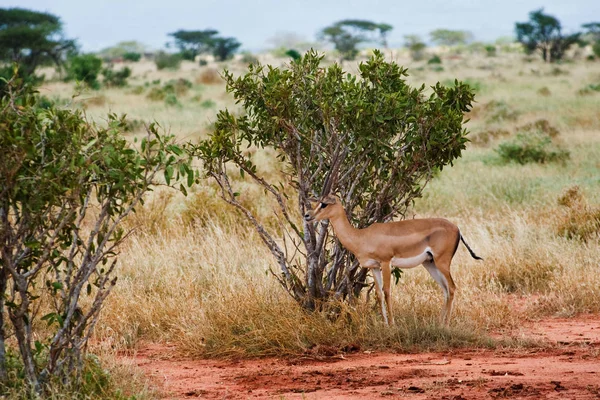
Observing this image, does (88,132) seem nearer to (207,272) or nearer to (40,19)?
(207,272)

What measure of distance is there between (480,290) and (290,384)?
334 cm

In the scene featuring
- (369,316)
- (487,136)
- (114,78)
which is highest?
(114,78)

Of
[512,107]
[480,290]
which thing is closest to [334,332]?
[480,290]

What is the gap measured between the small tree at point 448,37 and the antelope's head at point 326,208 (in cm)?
10930

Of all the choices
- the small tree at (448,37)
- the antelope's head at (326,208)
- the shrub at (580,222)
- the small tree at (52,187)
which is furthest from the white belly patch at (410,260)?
the small tree at (448,37)

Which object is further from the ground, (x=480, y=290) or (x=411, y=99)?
(x=411, y=99)

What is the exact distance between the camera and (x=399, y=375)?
5879mm

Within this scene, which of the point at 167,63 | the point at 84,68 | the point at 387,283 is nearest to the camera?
the point at 387,283

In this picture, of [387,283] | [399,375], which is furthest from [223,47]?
[399,375]

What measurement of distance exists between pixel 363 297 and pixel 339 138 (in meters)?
1.76

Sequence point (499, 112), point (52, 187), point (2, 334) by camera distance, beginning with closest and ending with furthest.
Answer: point (52, 187) → point (2, 334) → point (499, 112)

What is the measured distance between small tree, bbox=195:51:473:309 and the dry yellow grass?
304mm

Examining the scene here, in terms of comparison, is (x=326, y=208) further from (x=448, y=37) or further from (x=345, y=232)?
(x=448, y=37)

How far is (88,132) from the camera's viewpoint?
5.41 meters
